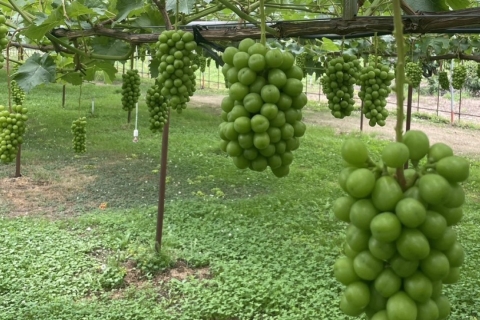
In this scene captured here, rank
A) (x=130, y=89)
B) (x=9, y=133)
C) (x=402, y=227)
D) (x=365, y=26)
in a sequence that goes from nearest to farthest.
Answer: (x=402, y=227) → (x=365, y=26) → (x=9, y=133) → (x=130, y=89)

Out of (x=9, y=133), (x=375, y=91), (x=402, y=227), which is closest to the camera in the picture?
(x=402, y=227)

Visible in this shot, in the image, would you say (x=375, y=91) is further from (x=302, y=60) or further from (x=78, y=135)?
(x=302, y=60)

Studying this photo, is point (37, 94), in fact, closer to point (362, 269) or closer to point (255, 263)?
point (255, 263)

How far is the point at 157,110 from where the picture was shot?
3.38m

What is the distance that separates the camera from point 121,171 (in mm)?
7699

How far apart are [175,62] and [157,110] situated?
5.10 ft

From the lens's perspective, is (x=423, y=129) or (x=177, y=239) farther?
(x=423, y=129)

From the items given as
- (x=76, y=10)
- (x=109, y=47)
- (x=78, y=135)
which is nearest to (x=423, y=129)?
(x=78, y=135)

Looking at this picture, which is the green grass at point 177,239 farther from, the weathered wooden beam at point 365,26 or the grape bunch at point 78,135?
the weathered wooden beam at point 365,26

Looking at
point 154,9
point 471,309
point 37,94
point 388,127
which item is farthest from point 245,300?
point 37,94

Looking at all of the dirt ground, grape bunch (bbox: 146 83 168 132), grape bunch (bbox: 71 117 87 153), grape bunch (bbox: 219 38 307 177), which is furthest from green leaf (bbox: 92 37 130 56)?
the dirt ground

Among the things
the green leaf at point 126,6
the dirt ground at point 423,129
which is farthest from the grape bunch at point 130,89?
the dirt ground at point 423,129

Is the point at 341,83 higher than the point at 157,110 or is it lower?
higher

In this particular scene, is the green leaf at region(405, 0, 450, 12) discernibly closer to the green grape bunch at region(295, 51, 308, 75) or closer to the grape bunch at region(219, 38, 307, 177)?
the grape bunch at region(219, 38, 307, 177)
